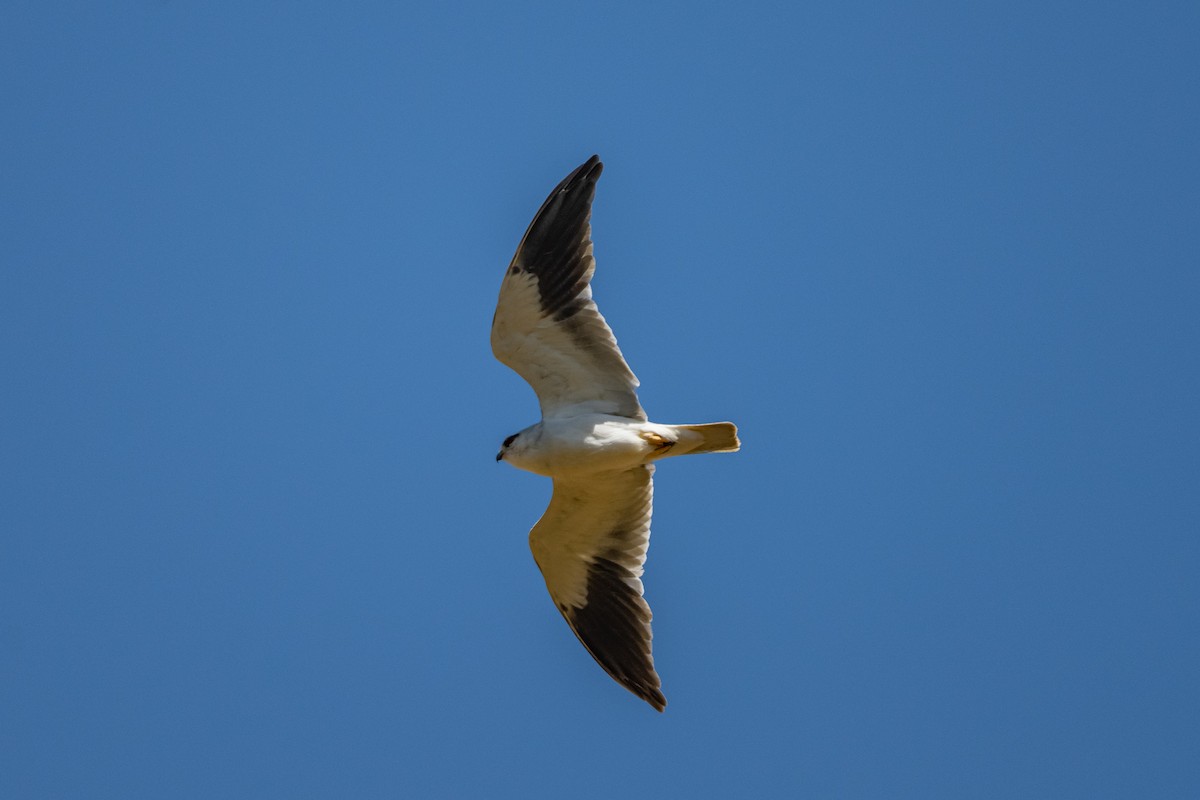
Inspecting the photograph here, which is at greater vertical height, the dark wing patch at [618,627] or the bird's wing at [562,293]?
the bird's wing at [562,293]

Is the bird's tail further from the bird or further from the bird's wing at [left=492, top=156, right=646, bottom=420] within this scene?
the bird's wing at [left=492, top=156, right=646, bottom=420]

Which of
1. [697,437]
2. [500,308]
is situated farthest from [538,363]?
[697,437]

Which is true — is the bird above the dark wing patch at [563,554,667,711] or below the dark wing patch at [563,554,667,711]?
above

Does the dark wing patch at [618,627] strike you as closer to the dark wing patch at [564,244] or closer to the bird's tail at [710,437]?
the bird's tail at [710,437]

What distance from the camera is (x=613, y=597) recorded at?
9.40m

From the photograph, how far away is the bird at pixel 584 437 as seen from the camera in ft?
28.2

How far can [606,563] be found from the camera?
9.45 meters

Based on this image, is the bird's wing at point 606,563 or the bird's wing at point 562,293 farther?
the bird's wing at point 606,563

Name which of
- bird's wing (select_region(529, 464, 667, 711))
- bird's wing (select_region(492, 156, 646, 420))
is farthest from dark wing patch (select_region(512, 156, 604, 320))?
bird's wing (select_region(529, 464, 667, 711))

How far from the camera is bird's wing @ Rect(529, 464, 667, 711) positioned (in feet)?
30.1

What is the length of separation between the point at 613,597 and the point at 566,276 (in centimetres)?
250

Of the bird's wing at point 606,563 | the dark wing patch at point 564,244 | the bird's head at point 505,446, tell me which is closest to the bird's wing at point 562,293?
the dark wing patch at point 564,244

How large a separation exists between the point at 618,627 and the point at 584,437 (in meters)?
1.61

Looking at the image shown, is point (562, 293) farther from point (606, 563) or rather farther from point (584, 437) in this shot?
point (606, 563)
